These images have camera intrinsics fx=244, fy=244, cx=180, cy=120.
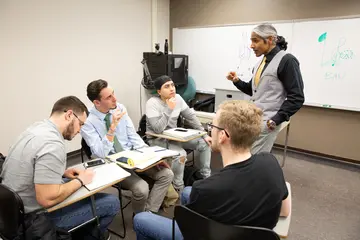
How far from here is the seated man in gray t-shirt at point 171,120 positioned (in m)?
2.51

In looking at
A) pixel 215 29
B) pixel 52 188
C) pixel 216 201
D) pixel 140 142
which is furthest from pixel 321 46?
pixel 52 188

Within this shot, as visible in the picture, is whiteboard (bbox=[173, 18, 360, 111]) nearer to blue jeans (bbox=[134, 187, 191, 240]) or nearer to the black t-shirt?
the black t-shirt

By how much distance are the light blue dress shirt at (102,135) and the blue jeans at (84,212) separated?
41cm

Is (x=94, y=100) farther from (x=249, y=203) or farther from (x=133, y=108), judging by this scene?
(x=133, y=108)

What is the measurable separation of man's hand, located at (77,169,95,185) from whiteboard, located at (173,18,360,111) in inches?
124

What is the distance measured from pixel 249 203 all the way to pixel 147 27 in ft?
13.6

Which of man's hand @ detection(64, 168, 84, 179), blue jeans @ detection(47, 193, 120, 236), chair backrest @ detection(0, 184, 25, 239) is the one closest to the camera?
chair backrest @ detection(0, 184, 25, 239)

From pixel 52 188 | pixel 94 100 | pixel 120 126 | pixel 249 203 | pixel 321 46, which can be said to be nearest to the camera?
pixel 249 203

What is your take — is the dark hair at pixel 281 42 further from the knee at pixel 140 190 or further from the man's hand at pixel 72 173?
the man's hand at pixel 72 173

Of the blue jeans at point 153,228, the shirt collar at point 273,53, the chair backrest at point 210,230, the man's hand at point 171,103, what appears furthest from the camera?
the man's hand at point 171,103

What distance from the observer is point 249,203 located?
3.03 ft

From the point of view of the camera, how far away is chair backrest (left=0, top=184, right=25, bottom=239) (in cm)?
112

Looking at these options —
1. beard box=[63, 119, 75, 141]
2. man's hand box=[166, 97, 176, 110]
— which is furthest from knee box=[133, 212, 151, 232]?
man's hand box=[166, 97, 176, 110]

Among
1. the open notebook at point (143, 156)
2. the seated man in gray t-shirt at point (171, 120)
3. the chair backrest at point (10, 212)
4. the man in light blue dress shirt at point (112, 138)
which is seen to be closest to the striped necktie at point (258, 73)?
the seated man in gray t-shirt at point (171, 120)
